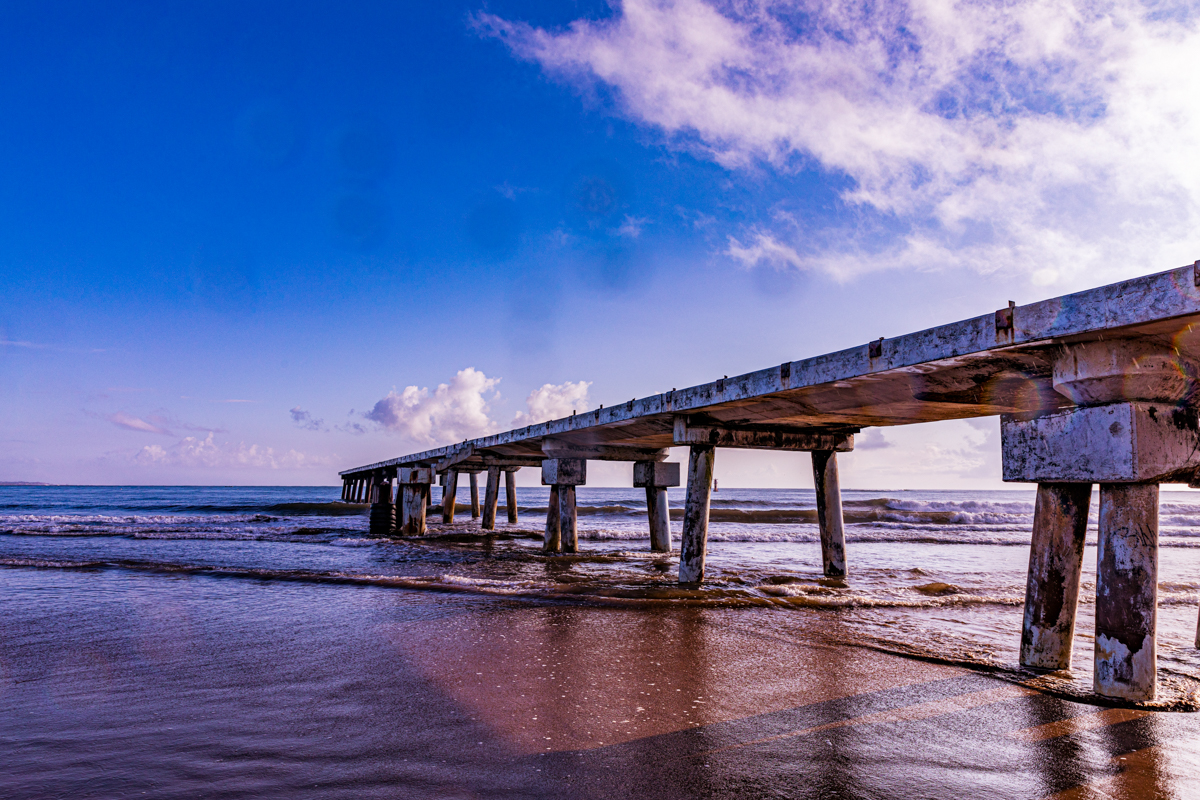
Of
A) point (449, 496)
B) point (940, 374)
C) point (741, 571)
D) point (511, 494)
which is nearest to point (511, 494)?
point (511, 494)

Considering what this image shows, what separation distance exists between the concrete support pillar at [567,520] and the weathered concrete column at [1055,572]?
12508 millimetres

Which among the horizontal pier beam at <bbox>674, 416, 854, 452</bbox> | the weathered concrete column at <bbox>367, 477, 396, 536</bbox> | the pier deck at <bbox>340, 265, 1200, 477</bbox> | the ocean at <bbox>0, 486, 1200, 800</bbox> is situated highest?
the pier deck at <bbox>340, 265, 1200, 477</bbox>

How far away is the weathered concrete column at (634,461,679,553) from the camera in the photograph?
58.3 ft

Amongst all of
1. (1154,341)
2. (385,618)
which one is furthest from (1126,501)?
(385,618)

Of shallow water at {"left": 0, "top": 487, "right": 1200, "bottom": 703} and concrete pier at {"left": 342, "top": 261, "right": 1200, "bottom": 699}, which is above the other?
concrete pier at {"left": 342, "top": 261, "right": 1200, "bottom": 699}

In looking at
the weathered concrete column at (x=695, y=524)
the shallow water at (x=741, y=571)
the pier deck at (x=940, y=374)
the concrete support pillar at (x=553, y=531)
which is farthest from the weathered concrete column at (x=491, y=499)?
A: the weathered concrete column at (x=695, y=524)

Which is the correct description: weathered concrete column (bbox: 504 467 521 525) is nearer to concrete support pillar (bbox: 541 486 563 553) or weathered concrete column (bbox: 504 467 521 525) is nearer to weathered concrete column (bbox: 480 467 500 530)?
weathered concrete column (bbox: 480 467 500 530)

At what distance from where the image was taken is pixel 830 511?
12.2 meters

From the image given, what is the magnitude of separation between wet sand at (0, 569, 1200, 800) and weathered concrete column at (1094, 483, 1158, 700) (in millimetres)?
259

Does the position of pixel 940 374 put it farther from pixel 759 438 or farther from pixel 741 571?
pixel 741 571

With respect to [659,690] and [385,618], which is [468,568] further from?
[659,690]

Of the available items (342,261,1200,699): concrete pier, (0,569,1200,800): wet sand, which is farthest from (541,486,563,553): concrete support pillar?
(342,261,1200,699): concrete pier

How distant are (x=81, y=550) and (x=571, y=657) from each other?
16941 millimetres

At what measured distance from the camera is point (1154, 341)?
4.86 meters
